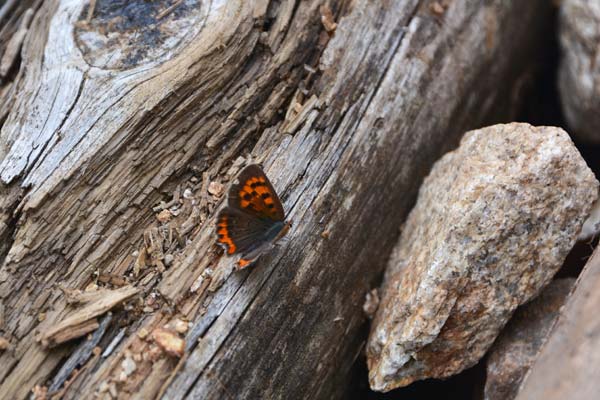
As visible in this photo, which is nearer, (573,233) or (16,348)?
(16,348)

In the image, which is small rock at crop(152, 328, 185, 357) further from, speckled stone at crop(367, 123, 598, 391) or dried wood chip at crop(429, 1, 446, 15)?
dried wood chip at crop(429, 1, 446, 15)

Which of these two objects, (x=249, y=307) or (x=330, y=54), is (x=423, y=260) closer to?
(x=249, y=307)

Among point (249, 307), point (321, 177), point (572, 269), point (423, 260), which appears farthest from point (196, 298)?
point (572, 269)

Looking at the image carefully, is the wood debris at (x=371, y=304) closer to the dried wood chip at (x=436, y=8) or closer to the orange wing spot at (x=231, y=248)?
the orange wing spot at (x=231, y=248)

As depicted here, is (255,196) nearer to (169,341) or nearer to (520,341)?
(169,341)

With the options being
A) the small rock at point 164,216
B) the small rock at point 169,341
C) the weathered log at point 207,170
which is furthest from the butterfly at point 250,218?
the small rock at point 169,341

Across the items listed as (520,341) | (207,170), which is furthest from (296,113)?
(520,341)
